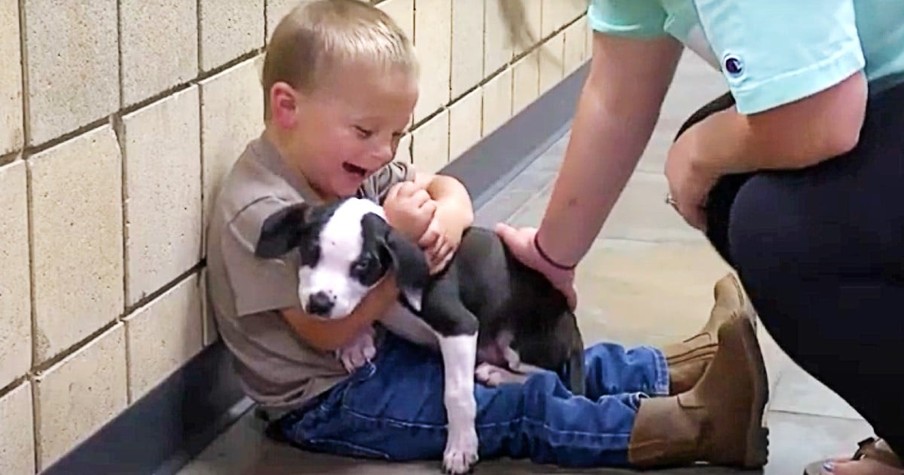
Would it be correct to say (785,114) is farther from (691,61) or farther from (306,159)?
(691,61)

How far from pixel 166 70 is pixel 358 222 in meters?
0.24

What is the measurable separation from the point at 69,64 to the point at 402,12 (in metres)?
0.80

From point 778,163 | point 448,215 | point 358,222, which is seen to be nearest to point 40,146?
point 358,222

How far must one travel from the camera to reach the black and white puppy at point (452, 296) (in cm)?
146

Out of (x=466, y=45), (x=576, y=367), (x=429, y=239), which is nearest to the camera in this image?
(x=429, y=239)

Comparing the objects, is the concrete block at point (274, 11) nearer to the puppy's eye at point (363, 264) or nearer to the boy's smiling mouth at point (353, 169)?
the boy's smiling mouth at point (353, 169)

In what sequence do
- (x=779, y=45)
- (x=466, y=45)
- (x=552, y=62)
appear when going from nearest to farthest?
(x=779, y=45) < (x=466, y=45) < (x=552, y=62)

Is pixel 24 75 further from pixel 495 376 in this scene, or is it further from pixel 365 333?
pixel 495 376

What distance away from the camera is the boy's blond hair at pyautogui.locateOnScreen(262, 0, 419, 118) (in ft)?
5.02

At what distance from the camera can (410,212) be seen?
154 centimetres

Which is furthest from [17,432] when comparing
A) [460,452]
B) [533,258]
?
[533,258]

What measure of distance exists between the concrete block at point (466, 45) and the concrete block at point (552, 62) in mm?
420

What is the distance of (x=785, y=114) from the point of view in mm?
1133

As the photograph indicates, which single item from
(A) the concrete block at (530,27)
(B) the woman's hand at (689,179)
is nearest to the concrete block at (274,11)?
(B) the woman's hand at (689,179)
